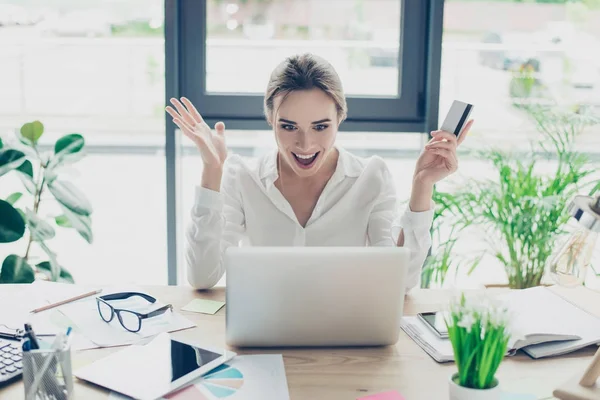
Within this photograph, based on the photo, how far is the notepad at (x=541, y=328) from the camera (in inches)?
52.0

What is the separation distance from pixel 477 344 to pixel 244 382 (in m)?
0.42

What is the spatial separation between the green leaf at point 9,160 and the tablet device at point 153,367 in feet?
4.34

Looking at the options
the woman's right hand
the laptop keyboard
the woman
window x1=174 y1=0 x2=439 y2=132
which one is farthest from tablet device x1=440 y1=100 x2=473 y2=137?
window x1=174 y1=0 x2=439 y2=132

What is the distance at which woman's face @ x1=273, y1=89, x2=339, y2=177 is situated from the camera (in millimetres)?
1785

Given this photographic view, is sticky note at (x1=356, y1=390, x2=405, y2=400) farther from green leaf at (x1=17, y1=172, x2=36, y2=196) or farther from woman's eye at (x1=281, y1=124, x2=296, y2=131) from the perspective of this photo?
green leaf at (x1=17, y1=172, x2=36, y2=196)

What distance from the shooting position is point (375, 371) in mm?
1244

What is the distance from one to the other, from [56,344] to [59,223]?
5.44 ft

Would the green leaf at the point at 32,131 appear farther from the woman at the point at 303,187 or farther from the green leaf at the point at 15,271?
the woman at the point at 303,187

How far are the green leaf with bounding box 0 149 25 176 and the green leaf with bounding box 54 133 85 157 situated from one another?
15 centimetres

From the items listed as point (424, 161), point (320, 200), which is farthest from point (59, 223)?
point (424, 161)

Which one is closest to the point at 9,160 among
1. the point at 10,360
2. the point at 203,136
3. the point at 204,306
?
the point at 203,136

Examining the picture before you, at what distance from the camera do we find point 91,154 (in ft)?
13.9

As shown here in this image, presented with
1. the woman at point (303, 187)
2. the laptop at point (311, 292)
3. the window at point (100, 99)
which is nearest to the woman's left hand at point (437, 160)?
the woman at point (303, 187)

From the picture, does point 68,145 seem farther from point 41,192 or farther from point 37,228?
point 37,228
